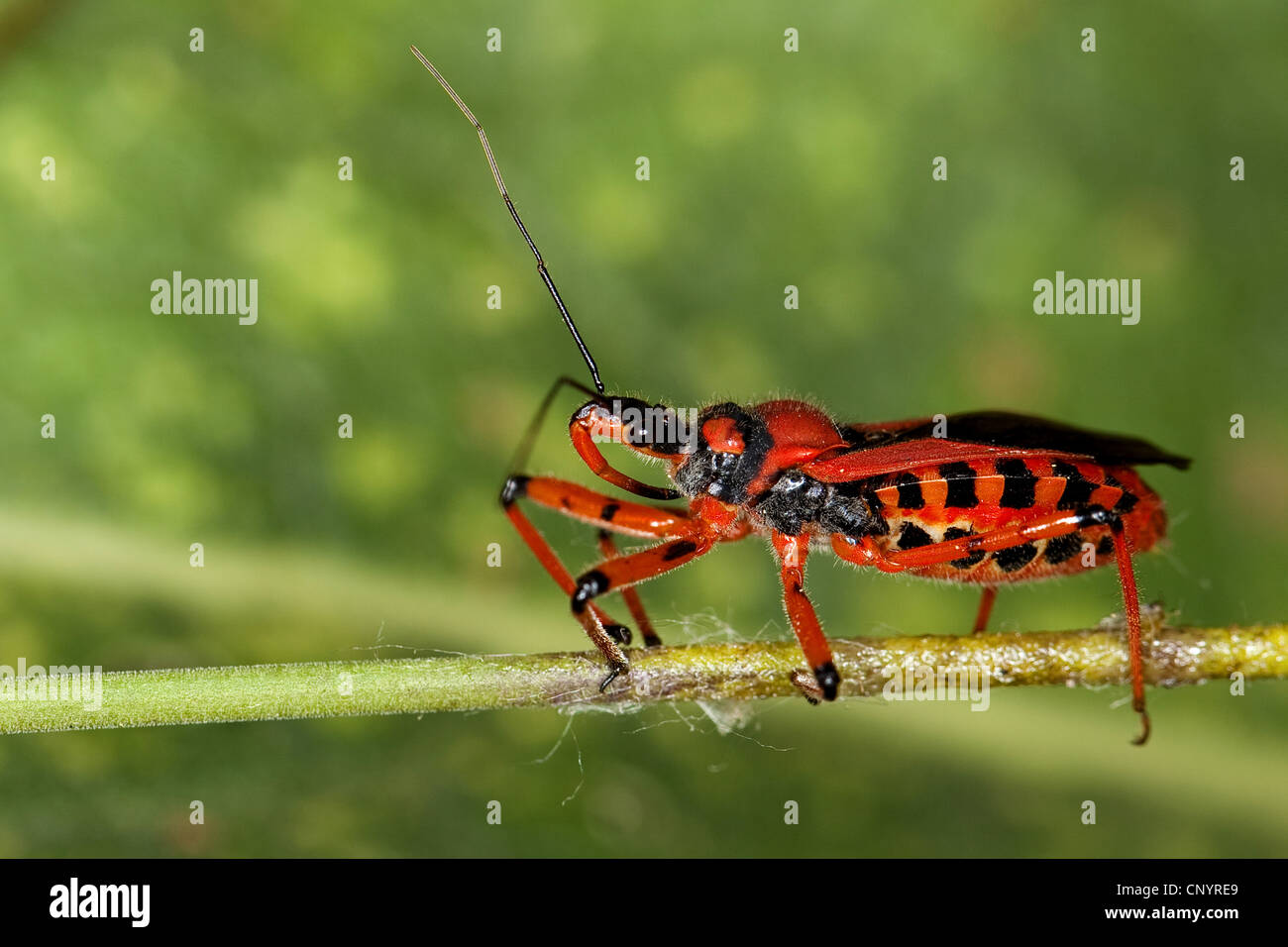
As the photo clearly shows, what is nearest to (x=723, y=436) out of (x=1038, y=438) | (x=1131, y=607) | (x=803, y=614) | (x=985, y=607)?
(x=803, y=614)

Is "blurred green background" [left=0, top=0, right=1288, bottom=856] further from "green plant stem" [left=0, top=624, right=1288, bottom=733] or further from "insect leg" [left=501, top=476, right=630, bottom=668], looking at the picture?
"green plant stem" [left=0, top=624, right=1288, bottom=733]

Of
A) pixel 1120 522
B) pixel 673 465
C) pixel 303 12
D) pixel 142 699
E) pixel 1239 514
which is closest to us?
pixel 142 699

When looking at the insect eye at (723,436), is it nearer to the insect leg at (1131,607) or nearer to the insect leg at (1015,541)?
the insect leg at (1015,541)

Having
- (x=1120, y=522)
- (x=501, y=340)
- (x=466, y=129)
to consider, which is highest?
(x=466, y=129)

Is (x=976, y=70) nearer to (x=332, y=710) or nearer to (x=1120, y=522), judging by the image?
(x=1120, y=522)
